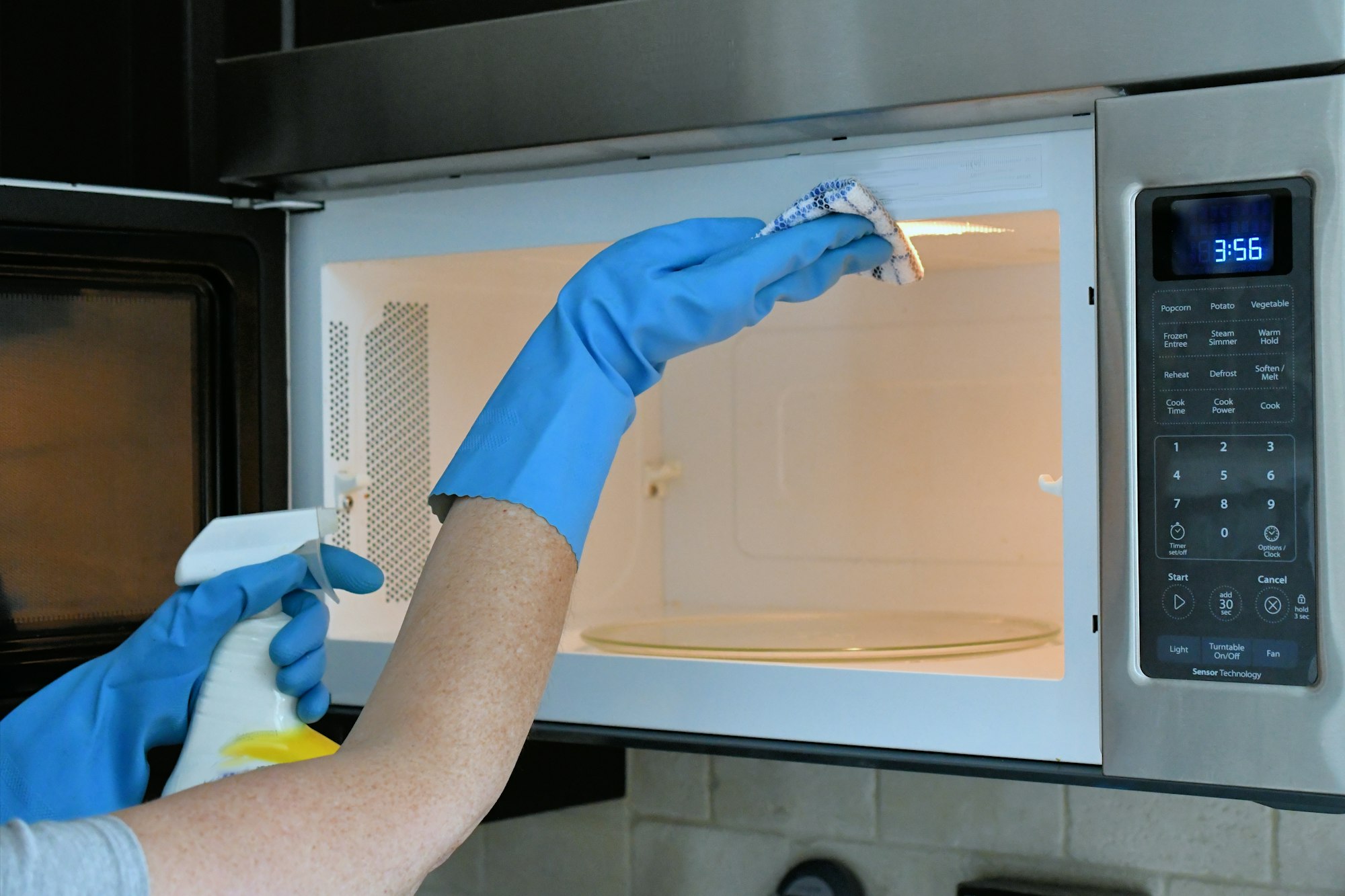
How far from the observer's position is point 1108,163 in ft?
2.29

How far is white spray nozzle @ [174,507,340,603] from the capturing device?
0.72m

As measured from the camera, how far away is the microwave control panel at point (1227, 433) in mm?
654

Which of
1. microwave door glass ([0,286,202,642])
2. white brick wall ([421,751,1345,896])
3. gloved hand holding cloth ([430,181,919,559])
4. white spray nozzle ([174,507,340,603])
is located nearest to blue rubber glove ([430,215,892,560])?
gloved hand holding cloth ([430,181,919,559])

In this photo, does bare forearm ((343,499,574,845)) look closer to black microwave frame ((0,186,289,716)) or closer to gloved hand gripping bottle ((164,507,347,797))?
gloved hand gripping bottle ((164,507,347,797))

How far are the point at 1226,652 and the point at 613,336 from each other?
38 cm

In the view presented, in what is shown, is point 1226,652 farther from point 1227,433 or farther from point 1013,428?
point 1013,428

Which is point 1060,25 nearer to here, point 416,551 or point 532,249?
point 532,249

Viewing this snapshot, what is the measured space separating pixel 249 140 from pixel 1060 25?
1.87 ft

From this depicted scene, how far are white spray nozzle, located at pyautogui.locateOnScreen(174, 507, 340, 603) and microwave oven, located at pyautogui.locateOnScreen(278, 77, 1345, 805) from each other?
185 mm

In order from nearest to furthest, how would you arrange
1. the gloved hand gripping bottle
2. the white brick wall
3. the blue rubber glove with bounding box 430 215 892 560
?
the blue rubber glove with bounding box 430 215 892 560 → the gloved hand gripping bottle → the white brick wall

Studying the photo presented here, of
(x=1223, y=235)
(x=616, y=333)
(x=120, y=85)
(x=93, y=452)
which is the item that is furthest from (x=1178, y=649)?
(x=120, y=85)

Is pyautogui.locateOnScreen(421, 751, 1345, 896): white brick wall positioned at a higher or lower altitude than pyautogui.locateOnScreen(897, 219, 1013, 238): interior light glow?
lower

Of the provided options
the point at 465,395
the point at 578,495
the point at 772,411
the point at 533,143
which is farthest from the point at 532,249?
the point at 772,411

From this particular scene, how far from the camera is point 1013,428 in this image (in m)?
1.19
